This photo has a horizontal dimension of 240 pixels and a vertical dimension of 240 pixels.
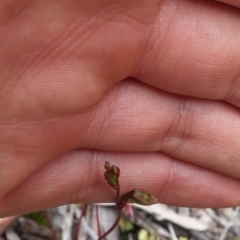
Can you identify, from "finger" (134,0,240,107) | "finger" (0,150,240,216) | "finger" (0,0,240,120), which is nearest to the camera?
"finger" (0,0,240,120)

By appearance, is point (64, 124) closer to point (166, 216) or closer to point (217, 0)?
point (217, 0)

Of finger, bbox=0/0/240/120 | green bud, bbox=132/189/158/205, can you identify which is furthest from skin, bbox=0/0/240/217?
green bud, bbox=132/189/158/205

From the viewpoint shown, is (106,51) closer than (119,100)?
Yes

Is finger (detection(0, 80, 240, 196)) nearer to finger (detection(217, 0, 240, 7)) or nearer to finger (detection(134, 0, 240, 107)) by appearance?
finger (detection(134, 0, 240, 107))

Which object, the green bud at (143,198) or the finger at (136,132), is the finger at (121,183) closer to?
the finger at (136,132)

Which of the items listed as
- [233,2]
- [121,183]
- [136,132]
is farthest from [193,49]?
[121,183]

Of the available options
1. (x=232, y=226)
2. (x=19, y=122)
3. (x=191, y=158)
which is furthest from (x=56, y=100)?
(x=232, y=226)

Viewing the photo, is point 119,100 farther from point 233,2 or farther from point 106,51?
point 233,2
